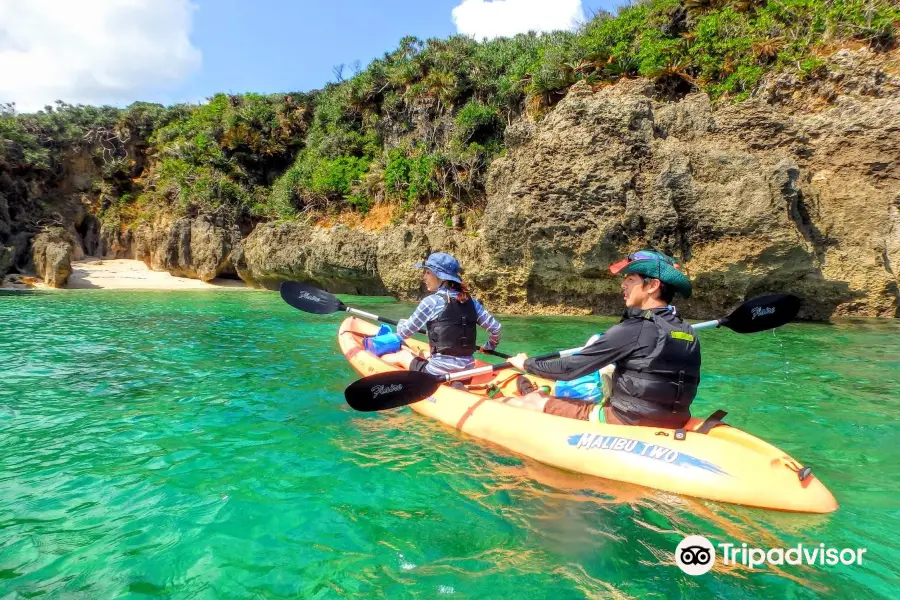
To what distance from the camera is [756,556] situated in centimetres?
230

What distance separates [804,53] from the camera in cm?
1002

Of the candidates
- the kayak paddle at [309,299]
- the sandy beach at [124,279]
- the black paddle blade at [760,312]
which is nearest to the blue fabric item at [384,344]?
the kayak paddle at [309,299]

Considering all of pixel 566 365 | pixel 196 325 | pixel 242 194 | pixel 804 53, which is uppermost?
pixel 804 53

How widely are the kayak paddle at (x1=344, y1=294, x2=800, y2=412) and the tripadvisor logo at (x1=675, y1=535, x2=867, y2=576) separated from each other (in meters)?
1.32

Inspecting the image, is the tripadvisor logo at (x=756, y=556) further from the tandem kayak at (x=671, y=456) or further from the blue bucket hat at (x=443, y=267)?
the blue bucket hat at (x=443, y=267)

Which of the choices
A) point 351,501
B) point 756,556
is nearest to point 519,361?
point 351,501

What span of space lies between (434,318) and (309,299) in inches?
103

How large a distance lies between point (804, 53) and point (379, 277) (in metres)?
11.3

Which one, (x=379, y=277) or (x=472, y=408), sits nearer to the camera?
(x=472, y=408)

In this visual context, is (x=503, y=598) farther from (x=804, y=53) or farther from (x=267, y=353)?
(x=804, y=53)

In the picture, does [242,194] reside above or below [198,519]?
above

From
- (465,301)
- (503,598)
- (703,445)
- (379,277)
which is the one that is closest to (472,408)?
(465,301)

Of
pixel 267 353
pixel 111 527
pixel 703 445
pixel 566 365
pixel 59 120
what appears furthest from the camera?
pixel 59 120

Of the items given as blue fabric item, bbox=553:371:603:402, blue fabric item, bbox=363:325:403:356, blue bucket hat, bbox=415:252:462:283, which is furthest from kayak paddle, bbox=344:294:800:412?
blue fabric item, bbox=363:325:403:356
